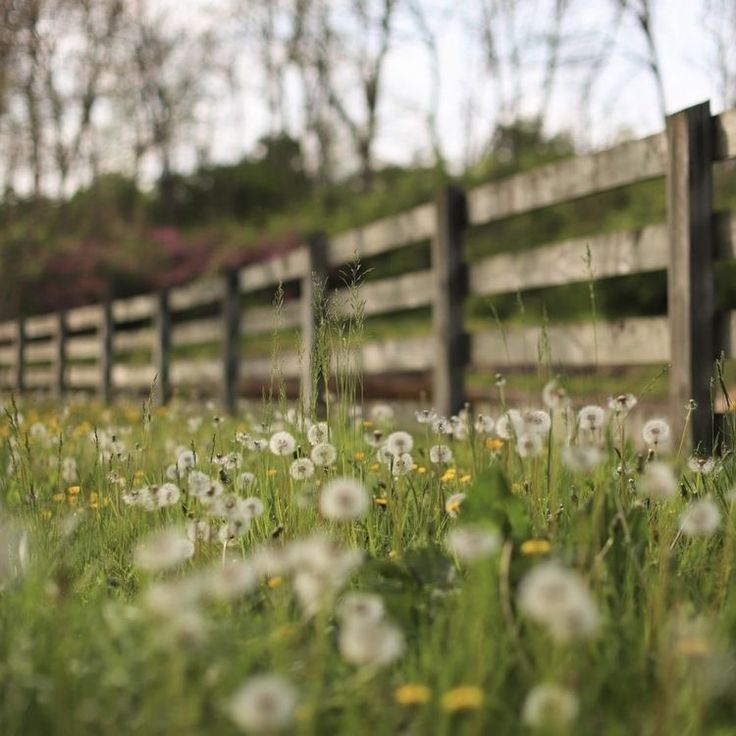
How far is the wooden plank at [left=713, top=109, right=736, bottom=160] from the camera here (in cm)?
431

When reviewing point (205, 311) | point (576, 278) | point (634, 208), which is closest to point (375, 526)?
point (576, 278)

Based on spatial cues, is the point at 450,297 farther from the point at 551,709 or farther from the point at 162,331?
the point at 162,331

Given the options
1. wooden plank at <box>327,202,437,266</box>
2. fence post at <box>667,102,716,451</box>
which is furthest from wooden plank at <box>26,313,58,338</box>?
fence post at <box>667,102,716,451</box>

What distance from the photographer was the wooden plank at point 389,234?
260 inches

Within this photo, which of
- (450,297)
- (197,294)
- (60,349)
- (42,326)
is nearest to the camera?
(450,297)

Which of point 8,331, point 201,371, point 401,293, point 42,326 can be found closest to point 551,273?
point 401,293

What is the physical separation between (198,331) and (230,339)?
3.84 ft

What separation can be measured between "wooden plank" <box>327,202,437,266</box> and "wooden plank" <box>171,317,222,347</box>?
9.32 ft

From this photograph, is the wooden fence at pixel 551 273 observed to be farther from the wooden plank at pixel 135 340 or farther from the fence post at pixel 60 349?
the fence post at pixel 60 349

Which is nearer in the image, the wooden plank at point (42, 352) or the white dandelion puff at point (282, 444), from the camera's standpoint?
the white dandelion puff at point (282, 444)

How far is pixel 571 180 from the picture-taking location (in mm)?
5270

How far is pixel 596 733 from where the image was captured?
134cm

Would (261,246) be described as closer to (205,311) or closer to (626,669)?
(205,311)

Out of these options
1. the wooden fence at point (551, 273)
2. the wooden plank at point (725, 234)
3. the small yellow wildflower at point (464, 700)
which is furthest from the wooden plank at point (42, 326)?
the small yellow wildflower at point (464, 700)
